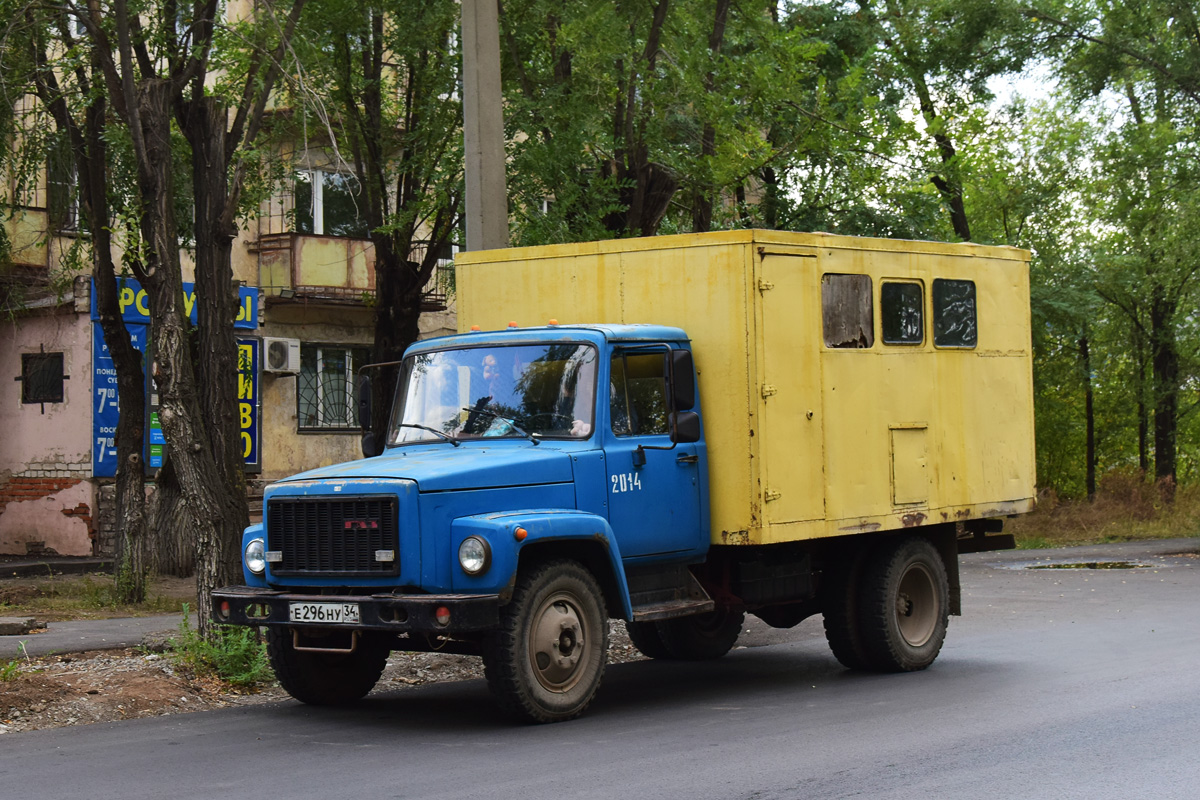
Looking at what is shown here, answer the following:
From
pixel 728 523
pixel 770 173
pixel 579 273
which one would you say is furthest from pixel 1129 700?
pixel 770 173

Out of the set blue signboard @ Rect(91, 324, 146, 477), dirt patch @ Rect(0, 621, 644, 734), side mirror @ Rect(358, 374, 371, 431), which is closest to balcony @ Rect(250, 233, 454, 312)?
blue signboard @ Rect(91, 324, 146, 477)

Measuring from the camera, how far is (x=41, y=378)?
76.0ft

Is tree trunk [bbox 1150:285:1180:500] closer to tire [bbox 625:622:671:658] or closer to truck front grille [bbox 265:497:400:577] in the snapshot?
tire [bbox 625:622:671:658]

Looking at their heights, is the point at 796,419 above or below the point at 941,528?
above

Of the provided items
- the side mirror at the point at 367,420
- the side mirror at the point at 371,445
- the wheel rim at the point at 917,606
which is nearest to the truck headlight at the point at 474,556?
the side mirror at the point at 367,420

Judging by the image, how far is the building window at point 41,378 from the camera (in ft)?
75.3

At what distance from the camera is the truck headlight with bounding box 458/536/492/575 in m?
8.50

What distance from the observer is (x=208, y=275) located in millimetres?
12242

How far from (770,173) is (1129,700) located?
12.3 metres

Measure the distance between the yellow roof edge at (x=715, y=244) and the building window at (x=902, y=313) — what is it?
1.01 feet

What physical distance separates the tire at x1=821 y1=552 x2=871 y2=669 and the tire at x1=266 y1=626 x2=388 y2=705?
11.4ft

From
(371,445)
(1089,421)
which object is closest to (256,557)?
(371,445)

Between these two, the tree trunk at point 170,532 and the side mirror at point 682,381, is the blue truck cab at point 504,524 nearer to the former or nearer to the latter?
the side mirror at point 682,381

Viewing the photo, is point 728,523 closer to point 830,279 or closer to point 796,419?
point 796,419
